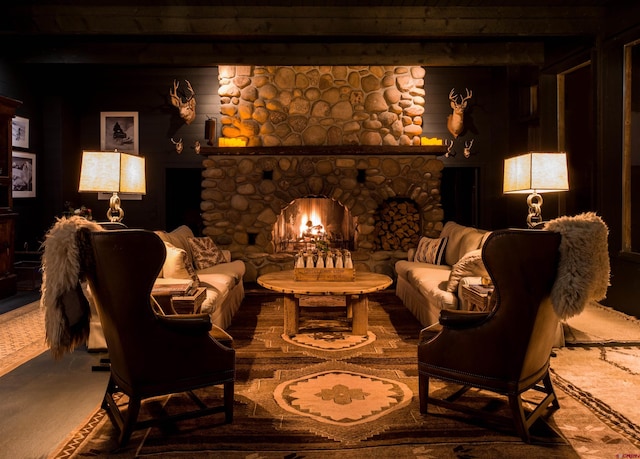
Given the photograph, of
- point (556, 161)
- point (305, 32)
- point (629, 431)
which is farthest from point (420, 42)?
point (629, 431)

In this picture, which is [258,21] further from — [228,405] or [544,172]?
[228,405]

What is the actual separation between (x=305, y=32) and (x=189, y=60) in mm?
1758

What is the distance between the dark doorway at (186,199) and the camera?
8703 millimetres

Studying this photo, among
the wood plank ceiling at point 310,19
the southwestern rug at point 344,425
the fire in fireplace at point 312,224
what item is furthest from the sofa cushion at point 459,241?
the wood plank ceiling at point 310,19

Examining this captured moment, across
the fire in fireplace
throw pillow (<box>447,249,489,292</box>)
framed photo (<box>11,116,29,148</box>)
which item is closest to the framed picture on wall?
framed photo (<box>11,116,29,148</box>)

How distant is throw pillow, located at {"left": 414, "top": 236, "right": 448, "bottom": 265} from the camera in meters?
5.82

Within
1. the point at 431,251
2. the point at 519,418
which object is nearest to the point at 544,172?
the point at 519,418

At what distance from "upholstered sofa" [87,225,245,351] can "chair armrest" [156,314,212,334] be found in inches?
32.7

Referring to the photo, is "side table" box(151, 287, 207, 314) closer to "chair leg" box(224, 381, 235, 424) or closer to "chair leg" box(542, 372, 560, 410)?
"chair leg" box(224, 381, 235, 424)

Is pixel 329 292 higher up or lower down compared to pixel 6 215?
lower down

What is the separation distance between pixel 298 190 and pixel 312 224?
0.67m

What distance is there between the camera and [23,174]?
751 cm

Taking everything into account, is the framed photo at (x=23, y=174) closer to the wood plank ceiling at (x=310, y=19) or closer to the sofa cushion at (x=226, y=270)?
the wood plank ceiling at (x=310, y=19)

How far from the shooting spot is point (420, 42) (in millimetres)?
6230
